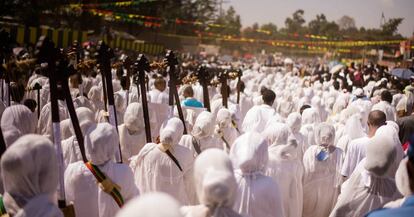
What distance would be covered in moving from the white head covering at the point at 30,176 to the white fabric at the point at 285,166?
2866mm

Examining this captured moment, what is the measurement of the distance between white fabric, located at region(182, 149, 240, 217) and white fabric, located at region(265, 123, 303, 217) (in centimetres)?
224

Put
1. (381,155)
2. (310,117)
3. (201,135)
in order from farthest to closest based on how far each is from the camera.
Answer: (310,117), (201,135), (381,155)

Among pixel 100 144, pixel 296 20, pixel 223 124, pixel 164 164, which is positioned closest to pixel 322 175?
pixel 223 124

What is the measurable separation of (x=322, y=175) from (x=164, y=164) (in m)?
2.45

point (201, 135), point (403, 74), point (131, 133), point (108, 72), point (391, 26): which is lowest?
point (131, 133)

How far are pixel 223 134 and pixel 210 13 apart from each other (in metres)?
64.5

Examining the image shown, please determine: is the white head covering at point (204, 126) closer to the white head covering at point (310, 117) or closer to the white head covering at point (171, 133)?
the white head covering at point (171, 133)

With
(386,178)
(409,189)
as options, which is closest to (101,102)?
(386,178)

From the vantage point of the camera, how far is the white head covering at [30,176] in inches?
113

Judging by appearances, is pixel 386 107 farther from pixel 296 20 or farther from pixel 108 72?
pixel 296 20

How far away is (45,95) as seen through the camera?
947 cm

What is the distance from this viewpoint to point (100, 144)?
398cm

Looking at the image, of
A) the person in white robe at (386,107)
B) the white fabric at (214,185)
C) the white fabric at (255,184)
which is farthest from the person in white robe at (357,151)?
the white fabric at (214,185)

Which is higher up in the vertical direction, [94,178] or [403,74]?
[403,74]
